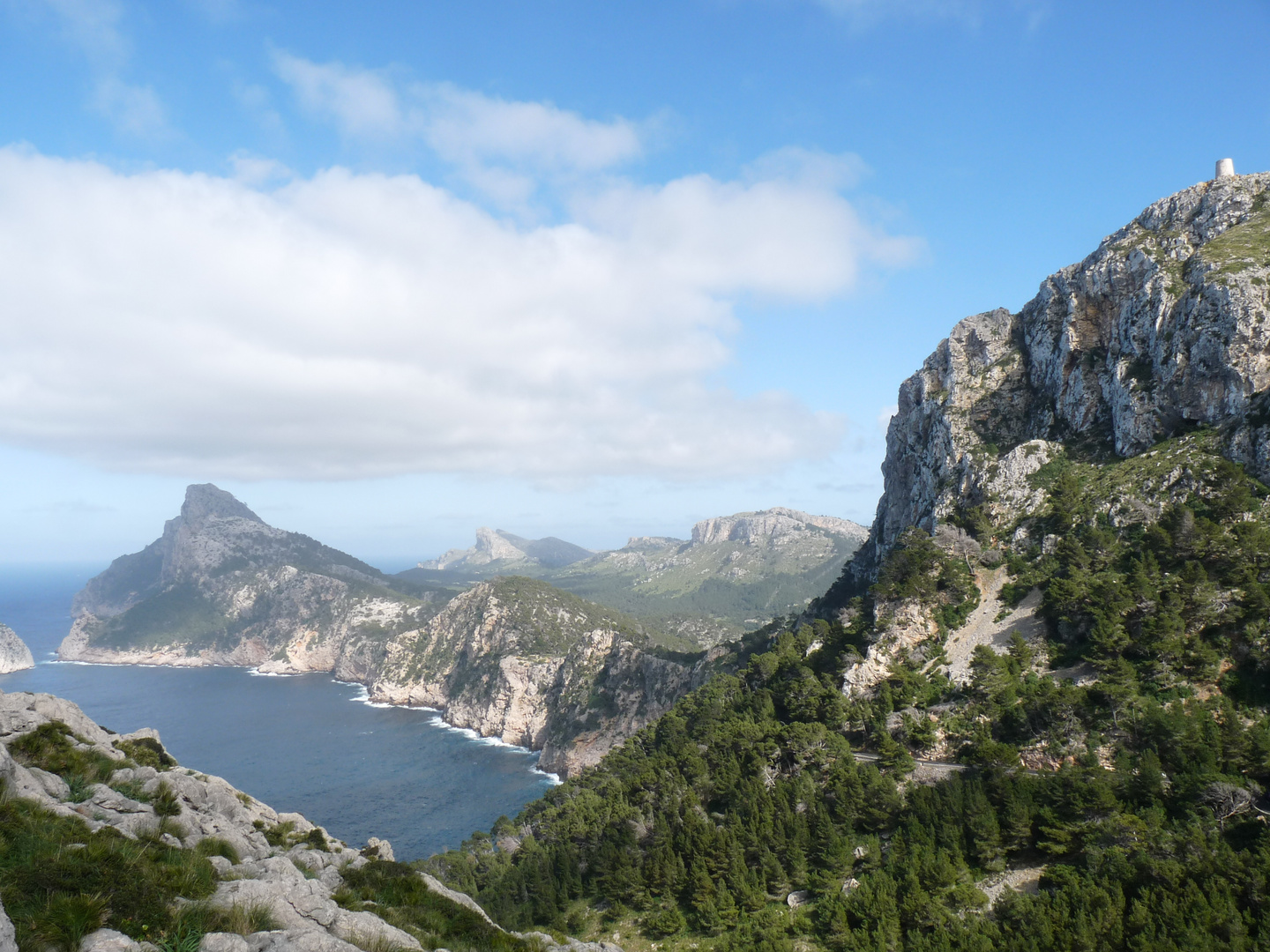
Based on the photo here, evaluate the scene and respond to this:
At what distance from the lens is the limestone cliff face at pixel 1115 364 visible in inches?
2689

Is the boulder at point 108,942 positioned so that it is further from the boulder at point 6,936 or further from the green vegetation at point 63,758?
the green vegetation at point 63,758

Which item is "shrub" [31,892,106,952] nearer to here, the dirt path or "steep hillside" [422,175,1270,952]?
"steep hillside" [422,175,1270,952]

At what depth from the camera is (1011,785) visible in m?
46.0

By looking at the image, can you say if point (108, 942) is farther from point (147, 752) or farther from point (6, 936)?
point (147, 752)

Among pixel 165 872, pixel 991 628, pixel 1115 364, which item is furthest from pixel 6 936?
pixel 1115 364

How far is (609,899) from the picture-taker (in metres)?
55.4

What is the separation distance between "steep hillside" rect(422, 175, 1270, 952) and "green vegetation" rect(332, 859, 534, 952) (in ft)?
90.7

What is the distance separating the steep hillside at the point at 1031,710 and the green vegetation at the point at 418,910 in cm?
2766

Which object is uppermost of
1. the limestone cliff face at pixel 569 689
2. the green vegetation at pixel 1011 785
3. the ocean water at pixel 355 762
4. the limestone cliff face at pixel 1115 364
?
the limestone cliff face at pixel 1115 364

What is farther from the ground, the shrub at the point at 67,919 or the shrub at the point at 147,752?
the shrub at the point at 67,919

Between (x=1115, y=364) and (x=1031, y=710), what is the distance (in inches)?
2091

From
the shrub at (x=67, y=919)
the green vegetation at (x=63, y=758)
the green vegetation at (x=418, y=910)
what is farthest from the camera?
the green vegetation at (x=63, y=758)

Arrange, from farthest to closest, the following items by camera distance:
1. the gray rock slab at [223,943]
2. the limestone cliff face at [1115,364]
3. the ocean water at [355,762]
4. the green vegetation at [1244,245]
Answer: the ocean water at [355,762] < the green vegetation at [1244,245] < the limestone cliff face at [1115,364] < the gray rock slab at [223,943]

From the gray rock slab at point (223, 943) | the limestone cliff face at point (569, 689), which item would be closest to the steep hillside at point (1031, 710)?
the gray rock slab at point (223, 943)
